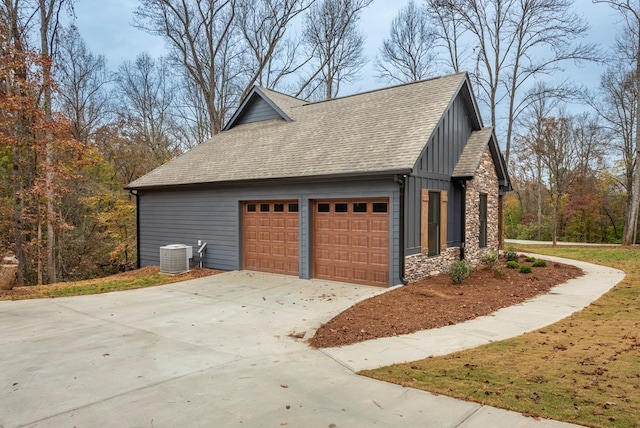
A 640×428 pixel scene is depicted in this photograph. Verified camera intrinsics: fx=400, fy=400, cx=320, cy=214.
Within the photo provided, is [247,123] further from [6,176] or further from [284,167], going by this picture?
[6,176]

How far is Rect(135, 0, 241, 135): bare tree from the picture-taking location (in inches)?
792

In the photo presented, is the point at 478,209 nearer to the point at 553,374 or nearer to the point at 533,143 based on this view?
the point at 553,374

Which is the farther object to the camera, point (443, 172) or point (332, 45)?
point (332, 45)

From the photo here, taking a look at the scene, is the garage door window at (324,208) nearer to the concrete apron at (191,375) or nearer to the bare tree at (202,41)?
the concrete apron at (191,375)

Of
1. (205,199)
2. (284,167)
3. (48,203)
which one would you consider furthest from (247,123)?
(48,203)

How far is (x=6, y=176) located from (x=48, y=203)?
3.73 m

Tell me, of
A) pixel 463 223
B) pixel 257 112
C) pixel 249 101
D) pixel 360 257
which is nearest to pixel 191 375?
pixel 360 257

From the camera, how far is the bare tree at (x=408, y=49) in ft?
78.3

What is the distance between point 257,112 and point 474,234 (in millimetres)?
9589

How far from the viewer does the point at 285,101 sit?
1622cm

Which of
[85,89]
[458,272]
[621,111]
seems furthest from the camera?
[621,111]

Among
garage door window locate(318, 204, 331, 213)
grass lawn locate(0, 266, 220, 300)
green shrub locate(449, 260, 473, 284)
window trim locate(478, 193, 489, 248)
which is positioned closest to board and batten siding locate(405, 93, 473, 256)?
green shrub locate(449, 260, 473, 284)

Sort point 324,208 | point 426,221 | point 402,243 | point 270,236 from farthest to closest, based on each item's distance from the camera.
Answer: point 270,236, point 324,208, point 426,221, point 402,243

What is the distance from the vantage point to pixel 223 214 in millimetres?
12523
